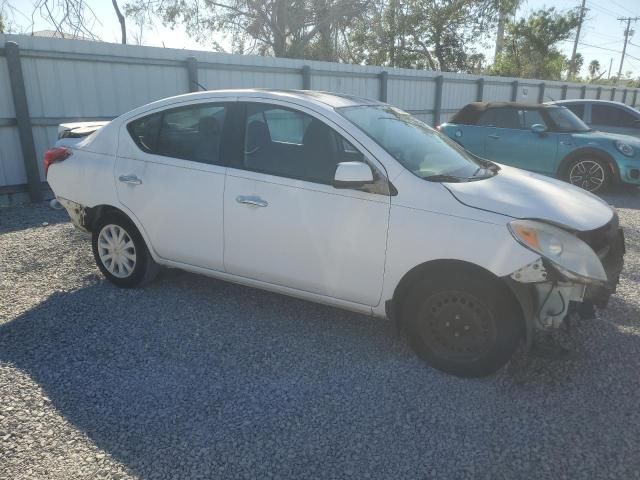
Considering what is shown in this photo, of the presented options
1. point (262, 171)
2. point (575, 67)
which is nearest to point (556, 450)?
point (262, 171)

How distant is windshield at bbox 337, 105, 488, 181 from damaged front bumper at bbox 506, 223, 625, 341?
866 millimetres

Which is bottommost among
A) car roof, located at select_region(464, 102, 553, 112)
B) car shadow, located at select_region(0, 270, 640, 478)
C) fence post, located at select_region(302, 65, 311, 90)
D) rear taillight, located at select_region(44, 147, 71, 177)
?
car shadow, located at select_region(0, 270, 640, 478)

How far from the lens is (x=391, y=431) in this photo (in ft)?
9.09

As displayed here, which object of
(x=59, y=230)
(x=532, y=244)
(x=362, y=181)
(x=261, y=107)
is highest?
(x=261, y=107)

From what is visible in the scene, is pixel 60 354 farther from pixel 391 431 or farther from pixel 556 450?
pixel 556 450

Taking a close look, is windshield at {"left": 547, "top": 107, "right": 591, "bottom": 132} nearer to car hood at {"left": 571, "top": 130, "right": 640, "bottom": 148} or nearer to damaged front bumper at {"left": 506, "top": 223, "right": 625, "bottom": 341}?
car hood at {"left": 571, "top": 130, "right": 640, "bottom": 148}

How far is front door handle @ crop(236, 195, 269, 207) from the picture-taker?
3.65 metres

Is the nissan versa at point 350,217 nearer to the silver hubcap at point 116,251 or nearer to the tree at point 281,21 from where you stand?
the silver hubcap at point 116,251

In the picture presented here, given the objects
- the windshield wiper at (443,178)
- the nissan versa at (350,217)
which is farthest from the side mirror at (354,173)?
the windshield wiper at (443,178)

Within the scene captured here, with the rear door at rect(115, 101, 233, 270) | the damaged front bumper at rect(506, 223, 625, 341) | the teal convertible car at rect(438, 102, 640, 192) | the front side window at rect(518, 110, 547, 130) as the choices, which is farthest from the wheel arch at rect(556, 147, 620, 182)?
the rear door at rect(115, 101, 233, 270)

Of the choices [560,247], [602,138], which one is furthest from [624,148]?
[560,247]

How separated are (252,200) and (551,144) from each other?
7093 millimetres

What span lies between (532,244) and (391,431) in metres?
1.29

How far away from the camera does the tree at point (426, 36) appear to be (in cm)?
2867
